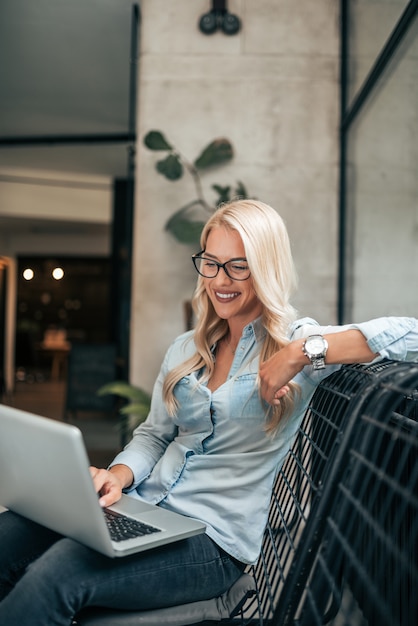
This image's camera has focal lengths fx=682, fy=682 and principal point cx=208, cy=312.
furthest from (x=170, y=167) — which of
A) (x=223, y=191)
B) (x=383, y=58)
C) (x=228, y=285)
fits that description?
(x=228, y=285)

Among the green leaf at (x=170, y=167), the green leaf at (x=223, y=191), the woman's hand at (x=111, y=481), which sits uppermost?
the green leaf at (x=170, y=167)

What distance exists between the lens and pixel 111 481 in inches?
55.5

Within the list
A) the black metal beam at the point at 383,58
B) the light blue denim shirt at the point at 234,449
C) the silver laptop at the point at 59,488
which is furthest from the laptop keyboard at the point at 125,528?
the black metal beam at the point at 383,58

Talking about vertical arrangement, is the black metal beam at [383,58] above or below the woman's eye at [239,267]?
above

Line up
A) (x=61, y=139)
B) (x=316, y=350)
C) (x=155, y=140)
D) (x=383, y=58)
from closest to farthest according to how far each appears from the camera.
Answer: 1. (x=316, y=350)
2. (x=383, y=58)
3. (x=155, y=140)
4. (x=61, y=139)

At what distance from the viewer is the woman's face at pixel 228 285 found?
4.77 ft

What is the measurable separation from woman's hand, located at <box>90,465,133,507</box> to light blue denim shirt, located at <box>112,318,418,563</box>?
0.10 ft

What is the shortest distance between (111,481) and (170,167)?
2883mm

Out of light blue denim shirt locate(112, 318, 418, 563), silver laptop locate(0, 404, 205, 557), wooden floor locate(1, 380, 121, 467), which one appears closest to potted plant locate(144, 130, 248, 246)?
wooden floor locate(1, 380, 121, 467)

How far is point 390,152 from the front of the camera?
3.10 metres

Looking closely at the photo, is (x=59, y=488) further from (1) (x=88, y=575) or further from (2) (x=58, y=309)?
(2) (x=58, y=309)

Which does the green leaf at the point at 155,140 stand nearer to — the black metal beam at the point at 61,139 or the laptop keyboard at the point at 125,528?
the laptop keyboard at the point at 125,528

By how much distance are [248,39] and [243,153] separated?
0.70 meters

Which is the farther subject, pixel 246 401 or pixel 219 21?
pixel 219 21
